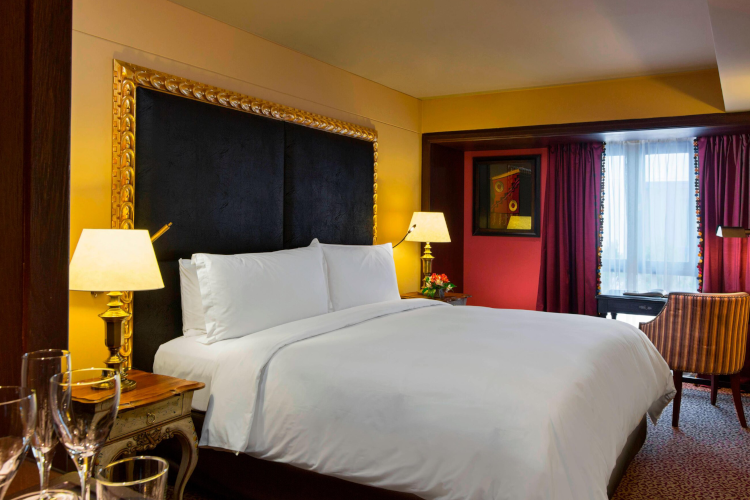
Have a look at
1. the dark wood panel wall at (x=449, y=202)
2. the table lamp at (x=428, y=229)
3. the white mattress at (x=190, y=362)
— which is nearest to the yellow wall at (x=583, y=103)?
the dark wood panel wall at (x=449, y=202)

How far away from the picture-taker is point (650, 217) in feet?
18.9

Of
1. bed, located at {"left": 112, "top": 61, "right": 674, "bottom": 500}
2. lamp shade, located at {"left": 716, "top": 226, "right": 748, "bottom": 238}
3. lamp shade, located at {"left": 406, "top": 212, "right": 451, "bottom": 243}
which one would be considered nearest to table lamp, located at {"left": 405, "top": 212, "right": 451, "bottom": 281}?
lamp shade, located at {"left": 406, "top": 212, "right": 451, "bottom": 243}

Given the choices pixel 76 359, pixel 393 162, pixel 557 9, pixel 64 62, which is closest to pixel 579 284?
pixel 393 162

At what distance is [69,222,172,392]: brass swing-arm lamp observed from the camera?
91.8 inches

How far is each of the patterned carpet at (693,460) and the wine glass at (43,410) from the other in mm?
2211

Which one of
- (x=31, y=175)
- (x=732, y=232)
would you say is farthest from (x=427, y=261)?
(x=31, y=175)

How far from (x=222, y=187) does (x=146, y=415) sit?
1598 mm

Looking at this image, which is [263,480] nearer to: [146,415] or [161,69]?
[146,415]

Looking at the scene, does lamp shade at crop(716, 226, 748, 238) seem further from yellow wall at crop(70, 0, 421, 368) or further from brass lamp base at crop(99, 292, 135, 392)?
brass lamp base at crop(99, 292, 135, 392)

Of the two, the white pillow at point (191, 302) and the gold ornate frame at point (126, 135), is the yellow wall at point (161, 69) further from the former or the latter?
the white pillow at point (191, 302)

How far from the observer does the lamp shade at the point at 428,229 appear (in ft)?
17.3

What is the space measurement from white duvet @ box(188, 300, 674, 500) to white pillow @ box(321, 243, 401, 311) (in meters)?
0.69

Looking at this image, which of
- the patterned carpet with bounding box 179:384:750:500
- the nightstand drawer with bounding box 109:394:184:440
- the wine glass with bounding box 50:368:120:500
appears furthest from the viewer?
the patterned carpet with bounding box 179:384:750:500

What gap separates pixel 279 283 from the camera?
3.33m
